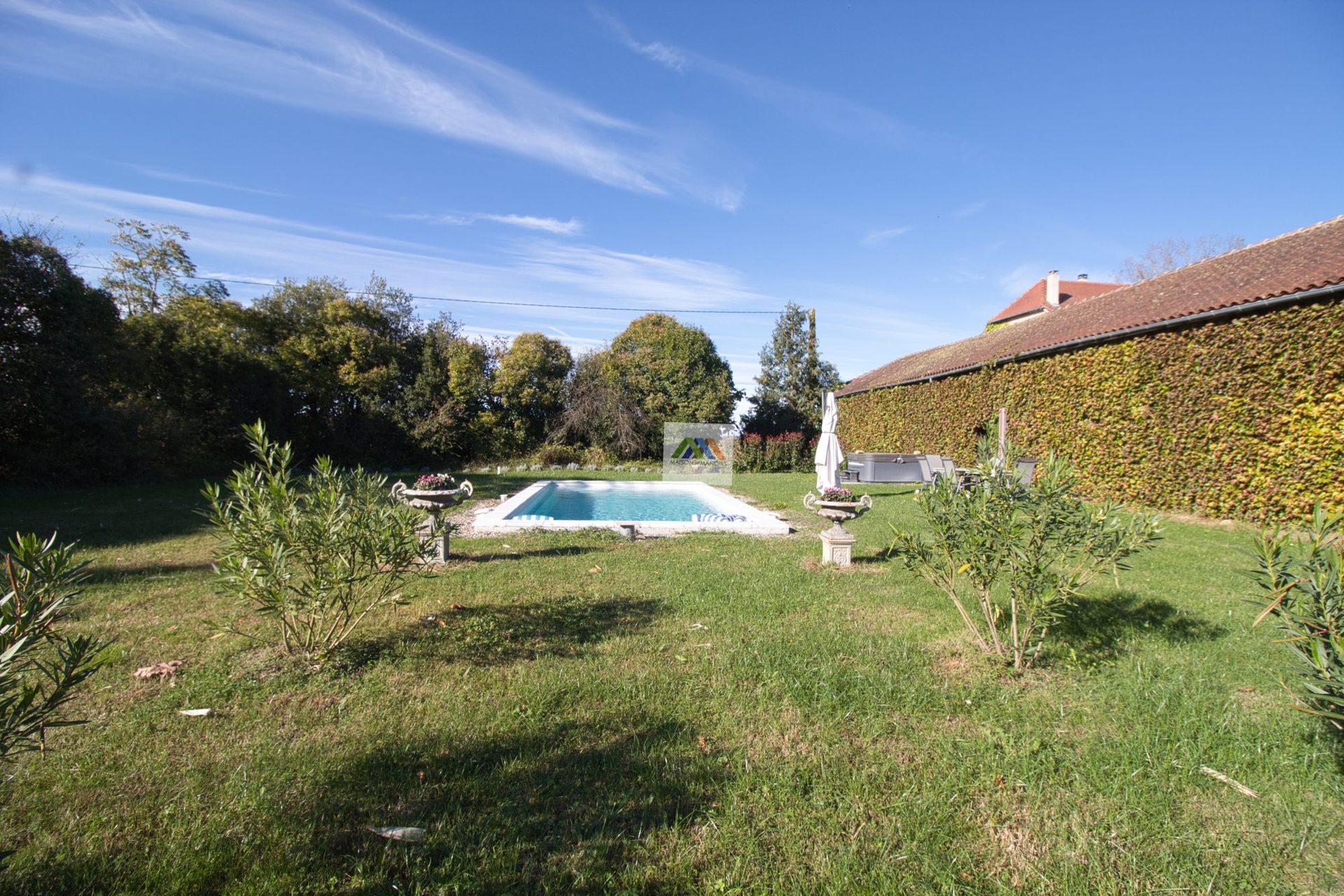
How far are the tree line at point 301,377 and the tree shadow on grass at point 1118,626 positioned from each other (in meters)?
18.2

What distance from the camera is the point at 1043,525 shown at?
3.36 metres

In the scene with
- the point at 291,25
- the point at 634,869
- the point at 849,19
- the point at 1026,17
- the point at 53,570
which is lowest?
the point at 634,869

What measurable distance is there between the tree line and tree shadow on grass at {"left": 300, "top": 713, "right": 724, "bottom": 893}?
51.1 ft

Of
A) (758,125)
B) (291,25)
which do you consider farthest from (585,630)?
(758,125)

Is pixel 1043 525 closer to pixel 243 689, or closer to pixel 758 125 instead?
pixel 243 689

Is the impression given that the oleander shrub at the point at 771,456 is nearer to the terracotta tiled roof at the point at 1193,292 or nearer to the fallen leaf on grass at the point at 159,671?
the terracotta tiled roof at the point at 1193,292

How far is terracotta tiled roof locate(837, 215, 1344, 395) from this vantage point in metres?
8.84

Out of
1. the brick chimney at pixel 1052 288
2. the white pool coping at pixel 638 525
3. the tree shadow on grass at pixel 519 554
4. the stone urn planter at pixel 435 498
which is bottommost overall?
the tree shadow on grass at pixel 519 554

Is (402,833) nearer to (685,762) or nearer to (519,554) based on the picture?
(685,762)

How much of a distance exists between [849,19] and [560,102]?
636 cm

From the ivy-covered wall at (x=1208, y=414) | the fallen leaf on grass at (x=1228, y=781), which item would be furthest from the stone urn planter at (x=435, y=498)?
the ivy-covered wall at (x=1208, y=414)

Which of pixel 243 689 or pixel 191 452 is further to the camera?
pixel 191 452

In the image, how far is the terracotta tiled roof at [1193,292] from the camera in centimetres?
884

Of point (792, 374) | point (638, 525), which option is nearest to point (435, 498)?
point (638, 525)
